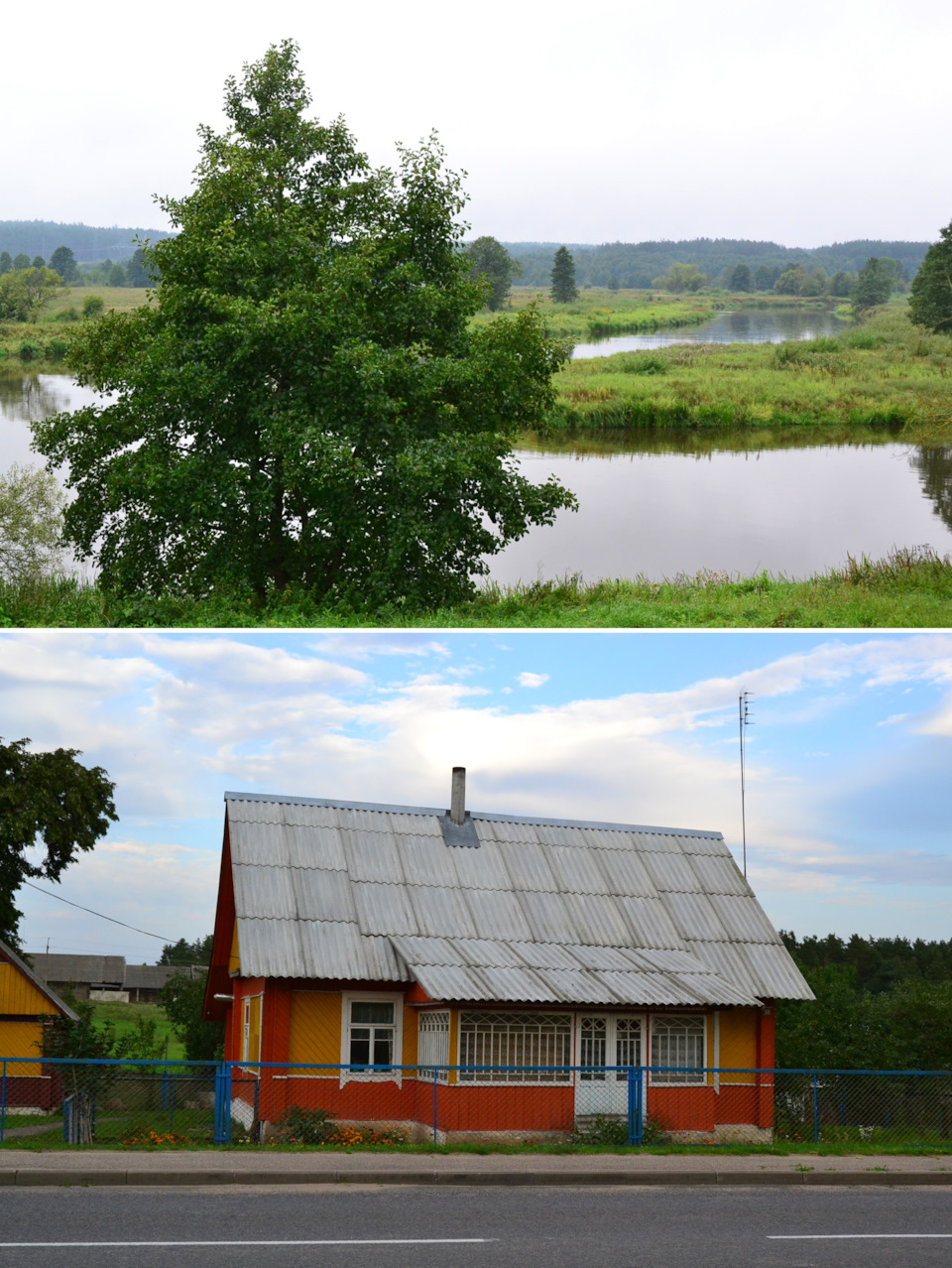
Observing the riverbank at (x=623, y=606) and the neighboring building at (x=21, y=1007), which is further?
the neighboring building at (x=21, y=1007)

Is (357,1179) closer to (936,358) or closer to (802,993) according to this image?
(802,993)

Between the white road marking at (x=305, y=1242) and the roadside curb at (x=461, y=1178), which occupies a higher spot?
the white road marking at (x=305, y=1242)

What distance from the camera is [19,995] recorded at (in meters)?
28.6

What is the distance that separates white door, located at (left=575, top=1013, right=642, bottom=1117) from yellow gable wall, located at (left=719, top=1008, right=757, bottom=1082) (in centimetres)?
Answer: 165

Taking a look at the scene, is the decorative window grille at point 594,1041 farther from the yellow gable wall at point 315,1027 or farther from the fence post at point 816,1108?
the yellow gable wall at point 315,1027

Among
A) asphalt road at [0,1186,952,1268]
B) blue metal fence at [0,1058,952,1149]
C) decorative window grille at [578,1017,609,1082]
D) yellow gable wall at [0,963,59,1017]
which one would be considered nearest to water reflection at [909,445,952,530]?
blue metal fence at [0,1058,952,1149]

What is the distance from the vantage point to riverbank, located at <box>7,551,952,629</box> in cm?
1736

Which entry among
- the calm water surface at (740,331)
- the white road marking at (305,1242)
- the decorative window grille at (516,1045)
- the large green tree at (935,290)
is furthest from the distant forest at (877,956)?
the white road marking at (305,1242)

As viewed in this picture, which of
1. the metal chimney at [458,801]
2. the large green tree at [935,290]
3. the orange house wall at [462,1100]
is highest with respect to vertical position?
the large green tree at [935,290]

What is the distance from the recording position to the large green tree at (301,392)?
63.2 feet

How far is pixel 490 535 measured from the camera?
20.8 meters

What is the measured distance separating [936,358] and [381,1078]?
24.6 m

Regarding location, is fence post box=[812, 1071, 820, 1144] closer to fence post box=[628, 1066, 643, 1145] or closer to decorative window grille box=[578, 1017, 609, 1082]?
fence post box=[628, 1066, 643, 1145]

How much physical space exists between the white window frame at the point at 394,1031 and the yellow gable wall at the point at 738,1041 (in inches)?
205
